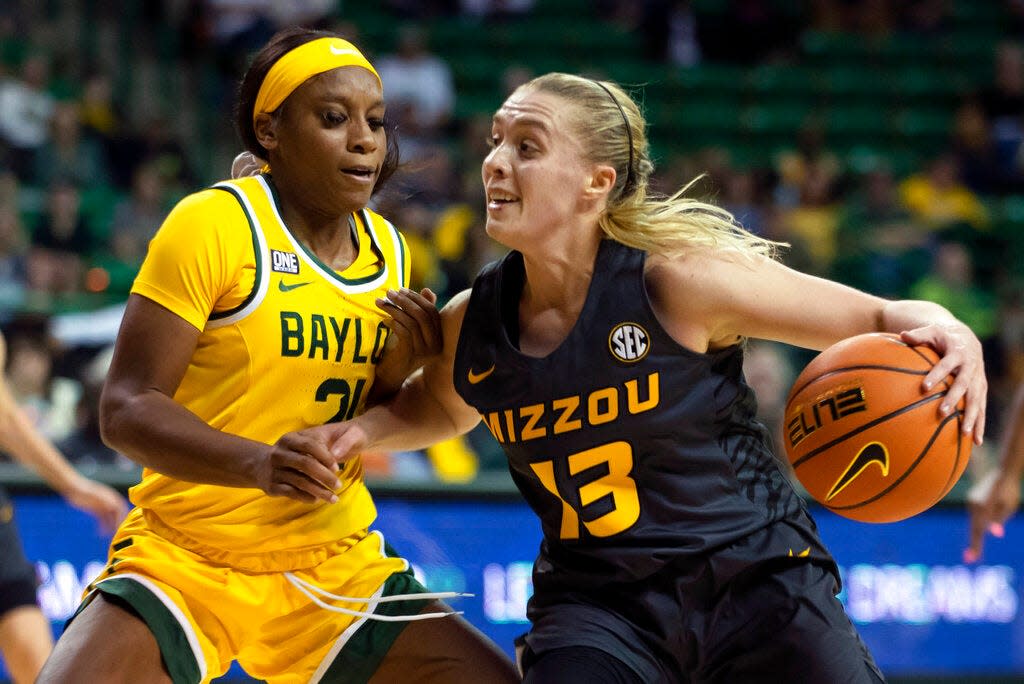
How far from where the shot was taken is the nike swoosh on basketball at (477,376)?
3.04 meters

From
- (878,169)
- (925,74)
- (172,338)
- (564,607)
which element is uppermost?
(925,74)

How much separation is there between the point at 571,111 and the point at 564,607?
1.11 metres

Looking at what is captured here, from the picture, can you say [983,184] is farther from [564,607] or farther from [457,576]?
[564,607]

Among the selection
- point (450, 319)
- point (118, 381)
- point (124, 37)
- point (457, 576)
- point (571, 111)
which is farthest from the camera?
point (124, 37)

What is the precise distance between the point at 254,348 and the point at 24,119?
7.32m

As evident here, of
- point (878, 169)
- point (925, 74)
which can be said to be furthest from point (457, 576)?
point (925, 74)

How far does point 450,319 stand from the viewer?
328cm

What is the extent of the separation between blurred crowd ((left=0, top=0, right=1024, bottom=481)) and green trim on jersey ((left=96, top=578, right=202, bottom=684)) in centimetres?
351

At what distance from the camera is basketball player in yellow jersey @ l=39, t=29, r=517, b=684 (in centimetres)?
288

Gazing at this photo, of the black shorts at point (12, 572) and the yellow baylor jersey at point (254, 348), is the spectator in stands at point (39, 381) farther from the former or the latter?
the yellow baylor jersey at point (254, 348)

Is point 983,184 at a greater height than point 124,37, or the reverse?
point 124,37

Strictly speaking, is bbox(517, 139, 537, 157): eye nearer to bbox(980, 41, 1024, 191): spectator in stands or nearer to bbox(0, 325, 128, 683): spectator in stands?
bbox(0, 325, 128, 683): spectator in stands

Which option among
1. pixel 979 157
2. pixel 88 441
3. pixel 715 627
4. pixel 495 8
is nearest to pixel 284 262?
pixel 715 627

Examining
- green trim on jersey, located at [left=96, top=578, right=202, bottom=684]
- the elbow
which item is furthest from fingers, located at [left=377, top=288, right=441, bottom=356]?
green trim on jersey, located at [left=96, top=578, right=202, bottom=684]
